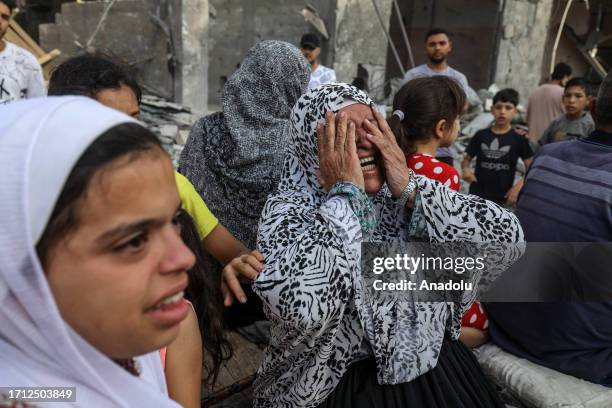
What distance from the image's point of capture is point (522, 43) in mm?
9648

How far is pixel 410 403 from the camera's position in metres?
1.40

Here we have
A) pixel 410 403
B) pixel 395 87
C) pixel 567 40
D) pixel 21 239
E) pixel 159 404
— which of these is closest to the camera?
pixel 21 239

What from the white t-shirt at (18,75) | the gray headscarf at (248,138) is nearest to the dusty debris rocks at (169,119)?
the white t-shirt at (18,75)

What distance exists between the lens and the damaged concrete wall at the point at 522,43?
368 inches

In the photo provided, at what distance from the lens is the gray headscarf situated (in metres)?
2.24

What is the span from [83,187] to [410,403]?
3.68 ft

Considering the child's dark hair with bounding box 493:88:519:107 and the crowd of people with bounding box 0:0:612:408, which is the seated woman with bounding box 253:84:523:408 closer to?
the crowd of people with bounding box 0:0:612:408

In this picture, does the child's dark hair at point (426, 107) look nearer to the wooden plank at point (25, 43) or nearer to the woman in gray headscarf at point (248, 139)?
the woman in gray headscarf at point (248, 139)

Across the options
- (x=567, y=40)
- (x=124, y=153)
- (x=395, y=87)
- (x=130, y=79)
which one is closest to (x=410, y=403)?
(x=124, y=153)

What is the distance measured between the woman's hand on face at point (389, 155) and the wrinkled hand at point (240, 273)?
0.48 m

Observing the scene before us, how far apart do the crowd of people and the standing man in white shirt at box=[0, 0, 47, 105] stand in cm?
6

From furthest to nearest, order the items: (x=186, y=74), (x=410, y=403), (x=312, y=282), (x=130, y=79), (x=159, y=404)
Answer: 1. (x=186, y=74)
2. (x=130, y=79)
3. (x=410, y=403)
4. (x=312, y=282)
5. (x=159, y=404)

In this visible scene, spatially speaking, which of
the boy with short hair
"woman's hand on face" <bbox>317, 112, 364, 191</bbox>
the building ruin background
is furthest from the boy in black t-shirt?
the building ruin background

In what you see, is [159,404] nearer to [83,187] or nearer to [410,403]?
[83,187]
